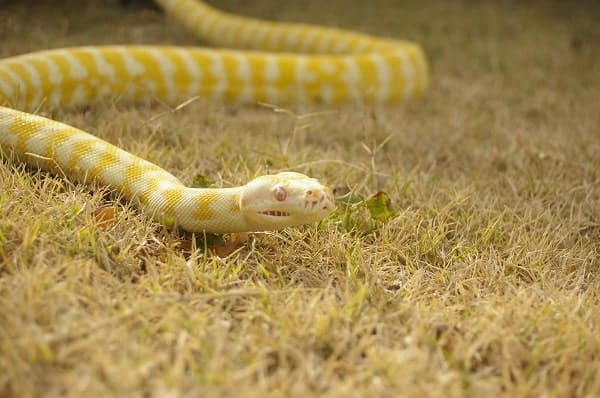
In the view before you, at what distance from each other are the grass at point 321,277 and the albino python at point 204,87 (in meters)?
0.14

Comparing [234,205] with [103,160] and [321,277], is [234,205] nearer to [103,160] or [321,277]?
[321,277]

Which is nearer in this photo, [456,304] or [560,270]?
[456,304]

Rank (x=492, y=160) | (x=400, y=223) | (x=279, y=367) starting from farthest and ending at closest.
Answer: (x=492, y=160), (x=400, y=223), (x=279, y=367)

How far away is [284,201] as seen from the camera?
2938 millimetres

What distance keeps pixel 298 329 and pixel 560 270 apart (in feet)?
5.02

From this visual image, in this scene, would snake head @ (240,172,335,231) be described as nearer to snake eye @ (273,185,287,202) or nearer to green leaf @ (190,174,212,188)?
snake eye @ (273,185,287,202)

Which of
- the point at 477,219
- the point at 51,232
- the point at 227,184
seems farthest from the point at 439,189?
the point at 51,232

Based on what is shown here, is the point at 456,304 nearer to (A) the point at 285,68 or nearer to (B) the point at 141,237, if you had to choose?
(B) the point at 141,237

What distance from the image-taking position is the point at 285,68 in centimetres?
633

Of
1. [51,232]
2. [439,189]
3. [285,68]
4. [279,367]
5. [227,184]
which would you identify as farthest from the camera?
[285,68]

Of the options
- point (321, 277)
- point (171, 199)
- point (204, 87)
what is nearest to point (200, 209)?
point (171, 199)

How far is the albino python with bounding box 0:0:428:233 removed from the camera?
3.08 meters

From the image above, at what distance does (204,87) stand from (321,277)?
3.29 meters

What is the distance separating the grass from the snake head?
0.23 metres
